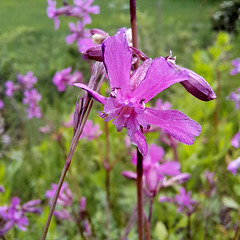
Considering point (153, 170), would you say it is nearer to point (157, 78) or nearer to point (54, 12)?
point (157, 78)

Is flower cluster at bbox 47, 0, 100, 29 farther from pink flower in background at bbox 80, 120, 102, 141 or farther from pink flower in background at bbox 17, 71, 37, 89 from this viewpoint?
pink flower in background at bbox 17, 71, 37, 89

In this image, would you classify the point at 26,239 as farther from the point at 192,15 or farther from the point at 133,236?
the point at 192,15

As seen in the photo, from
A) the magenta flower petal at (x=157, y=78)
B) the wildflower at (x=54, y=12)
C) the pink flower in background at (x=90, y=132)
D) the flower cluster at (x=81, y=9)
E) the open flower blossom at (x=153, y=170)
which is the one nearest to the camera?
the magenta flower petal at (x=157, y=78)

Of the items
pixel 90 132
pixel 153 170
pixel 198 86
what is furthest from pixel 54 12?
pixel 198 86

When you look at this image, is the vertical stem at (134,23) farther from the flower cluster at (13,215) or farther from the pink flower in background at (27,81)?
the pink flower in background at (27,81)

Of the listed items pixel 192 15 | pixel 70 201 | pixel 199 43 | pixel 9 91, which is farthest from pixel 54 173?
pixel 192 15

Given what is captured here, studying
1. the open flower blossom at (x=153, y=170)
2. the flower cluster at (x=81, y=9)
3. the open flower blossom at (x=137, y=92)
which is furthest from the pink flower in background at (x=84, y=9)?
the open flower blossom at (x=137, y=92)

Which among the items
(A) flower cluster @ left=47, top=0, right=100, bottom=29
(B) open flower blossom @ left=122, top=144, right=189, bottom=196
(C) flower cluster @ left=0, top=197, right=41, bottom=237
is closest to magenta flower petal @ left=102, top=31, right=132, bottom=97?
(B) open flower blossom @ left=122, top=144, right=189, bottom=196
